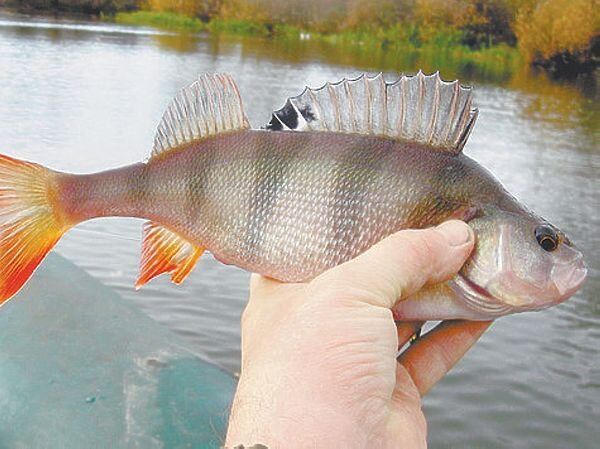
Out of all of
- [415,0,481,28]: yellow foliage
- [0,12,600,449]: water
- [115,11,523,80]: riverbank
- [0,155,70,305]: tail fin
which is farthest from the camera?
[415,0,481,28]: yellow foliage

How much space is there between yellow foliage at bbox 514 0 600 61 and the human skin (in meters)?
23.5

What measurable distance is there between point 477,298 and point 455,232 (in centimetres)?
12

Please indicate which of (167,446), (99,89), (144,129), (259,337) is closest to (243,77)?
(99,89)

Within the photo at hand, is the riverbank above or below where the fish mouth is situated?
below

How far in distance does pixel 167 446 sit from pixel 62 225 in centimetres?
117

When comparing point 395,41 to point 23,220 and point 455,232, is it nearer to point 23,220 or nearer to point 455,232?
point 23,220

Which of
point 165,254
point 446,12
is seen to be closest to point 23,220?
point 165,254

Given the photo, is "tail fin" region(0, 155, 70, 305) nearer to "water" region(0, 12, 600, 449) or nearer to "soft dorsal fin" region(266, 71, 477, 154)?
"soft dorsal fin" region(266, 71, 477, 154)

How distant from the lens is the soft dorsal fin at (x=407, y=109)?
142 cm

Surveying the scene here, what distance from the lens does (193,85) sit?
1.61 metres

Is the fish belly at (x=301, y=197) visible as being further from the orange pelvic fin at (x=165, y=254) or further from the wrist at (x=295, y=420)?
the wrist at (x=295, y=420)

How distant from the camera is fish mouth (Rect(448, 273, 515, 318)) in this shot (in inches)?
52.6

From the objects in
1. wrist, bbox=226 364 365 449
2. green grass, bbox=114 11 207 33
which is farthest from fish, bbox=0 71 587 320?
green grass, bbox=114 11 207 33

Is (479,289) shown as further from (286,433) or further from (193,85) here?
(193,85)
